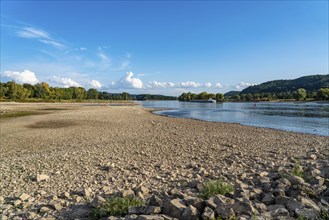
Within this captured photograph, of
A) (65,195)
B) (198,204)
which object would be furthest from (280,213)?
(65,195)

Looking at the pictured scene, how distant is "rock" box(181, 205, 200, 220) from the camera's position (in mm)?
4832

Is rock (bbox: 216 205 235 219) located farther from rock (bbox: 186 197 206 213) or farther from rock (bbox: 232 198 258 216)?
rock (bbox: 186 197 206 213)

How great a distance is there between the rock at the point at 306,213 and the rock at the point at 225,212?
1.50 m

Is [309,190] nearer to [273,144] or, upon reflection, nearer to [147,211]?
[147,211]

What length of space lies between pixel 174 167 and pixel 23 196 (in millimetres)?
6131

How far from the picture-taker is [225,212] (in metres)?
4.84

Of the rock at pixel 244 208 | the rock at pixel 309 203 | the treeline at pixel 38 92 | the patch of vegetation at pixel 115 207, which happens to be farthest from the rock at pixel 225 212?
the treeline at pixel 38 92

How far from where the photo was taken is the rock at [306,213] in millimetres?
4805

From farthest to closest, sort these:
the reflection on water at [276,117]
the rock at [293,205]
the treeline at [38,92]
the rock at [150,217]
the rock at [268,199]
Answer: the treeline at [38,92] → the reflection on water at [276,117] → the rock at [268,199] → the rock at [293,205] → the rock at [150,217]

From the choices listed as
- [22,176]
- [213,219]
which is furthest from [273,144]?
[22,176]

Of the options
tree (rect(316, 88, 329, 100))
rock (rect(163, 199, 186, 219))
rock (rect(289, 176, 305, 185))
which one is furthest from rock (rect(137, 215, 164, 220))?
tree (rect(316, 88, 329, 100))

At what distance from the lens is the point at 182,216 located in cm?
493

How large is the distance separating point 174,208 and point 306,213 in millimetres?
2896

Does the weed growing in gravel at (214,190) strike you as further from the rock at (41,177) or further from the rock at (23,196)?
the rock at (41,177)
